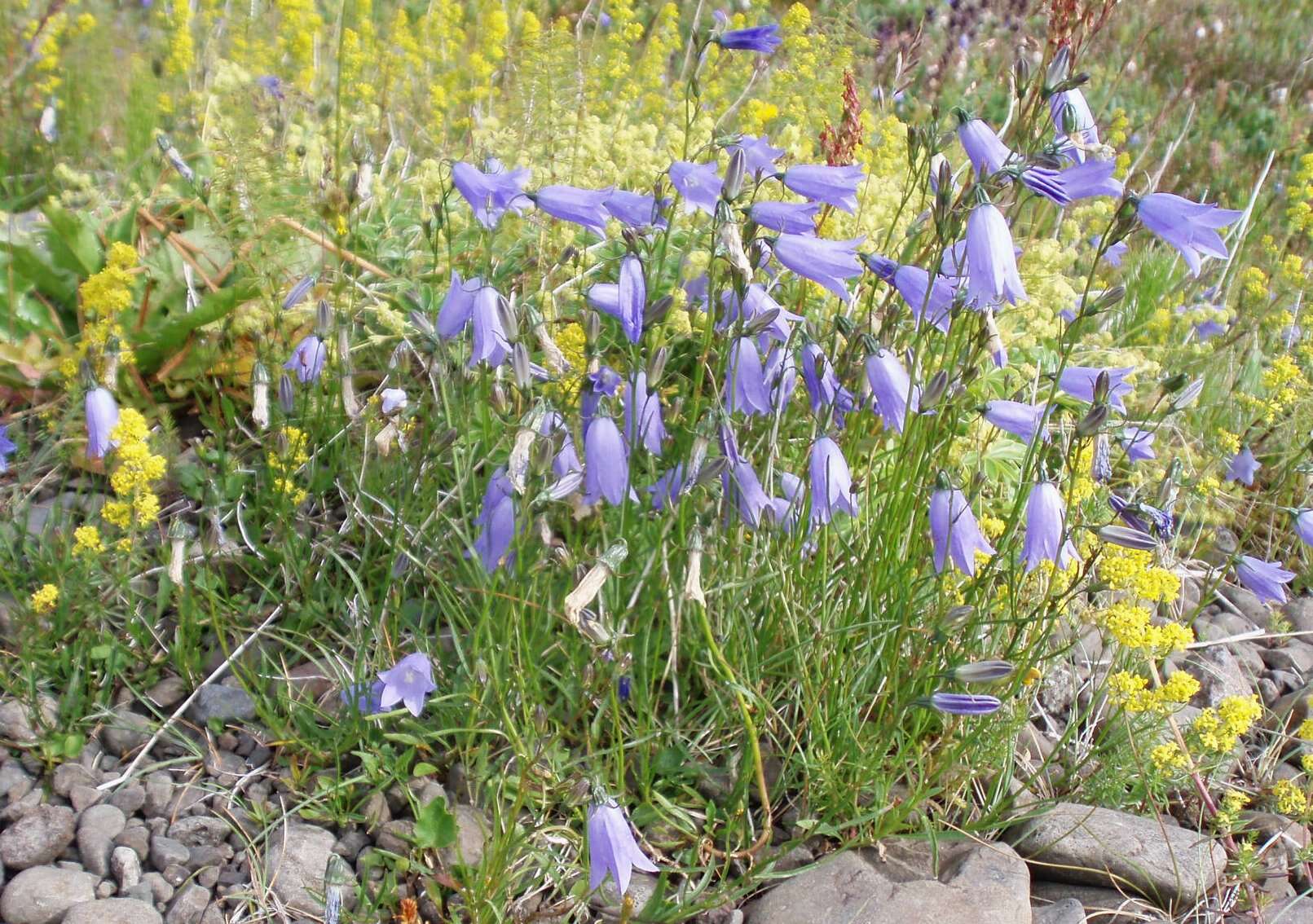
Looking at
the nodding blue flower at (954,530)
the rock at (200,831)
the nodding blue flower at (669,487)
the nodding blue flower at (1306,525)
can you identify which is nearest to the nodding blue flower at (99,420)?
the rock at (200,831)

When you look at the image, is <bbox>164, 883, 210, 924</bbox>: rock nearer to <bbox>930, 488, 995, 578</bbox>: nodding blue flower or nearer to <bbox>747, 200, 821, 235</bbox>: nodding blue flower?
<bbox>930, 488, 995, 578</bbox>: nodding blue flower

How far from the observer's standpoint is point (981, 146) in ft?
6.53

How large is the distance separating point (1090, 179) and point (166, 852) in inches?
87.0

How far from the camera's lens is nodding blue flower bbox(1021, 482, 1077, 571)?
2.06 m

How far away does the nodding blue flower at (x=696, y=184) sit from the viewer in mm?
2027

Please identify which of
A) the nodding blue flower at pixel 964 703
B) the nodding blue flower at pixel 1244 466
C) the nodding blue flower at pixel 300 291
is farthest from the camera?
the nodding blue flower at pixel 1244 466

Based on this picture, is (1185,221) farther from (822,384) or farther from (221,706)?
(221,706)

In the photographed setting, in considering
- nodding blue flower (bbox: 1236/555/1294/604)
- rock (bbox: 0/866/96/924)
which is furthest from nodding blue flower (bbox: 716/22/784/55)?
rock (bbox: 0/866/96/924)

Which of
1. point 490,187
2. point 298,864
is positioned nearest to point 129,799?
point 298,864

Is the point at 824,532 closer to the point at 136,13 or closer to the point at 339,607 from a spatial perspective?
the point at 339,607

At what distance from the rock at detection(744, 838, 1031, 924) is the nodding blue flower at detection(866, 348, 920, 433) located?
2.97 ft

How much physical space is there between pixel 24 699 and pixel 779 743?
1.69 meters

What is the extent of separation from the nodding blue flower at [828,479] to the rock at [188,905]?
4.71ft

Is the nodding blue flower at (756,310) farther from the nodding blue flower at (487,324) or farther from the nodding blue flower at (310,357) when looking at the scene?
the nodding blue flower at (310,357)
